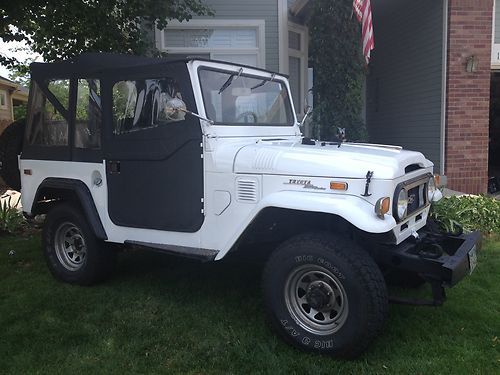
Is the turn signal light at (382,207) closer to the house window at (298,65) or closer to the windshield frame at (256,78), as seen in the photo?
the windshield frame at (256,78)

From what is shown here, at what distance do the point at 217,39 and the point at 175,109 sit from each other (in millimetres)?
6157

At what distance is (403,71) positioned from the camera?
1029 centimetres

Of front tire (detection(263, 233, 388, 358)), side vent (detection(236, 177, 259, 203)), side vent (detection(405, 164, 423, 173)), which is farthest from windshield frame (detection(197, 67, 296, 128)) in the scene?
side vent (detection(405, 164, 423, 173))

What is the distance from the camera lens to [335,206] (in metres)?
3.16

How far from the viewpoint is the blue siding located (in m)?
8.98

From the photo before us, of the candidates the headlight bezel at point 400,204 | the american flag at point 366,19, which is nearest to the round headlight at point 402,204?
the headlight bezel at point 400,204

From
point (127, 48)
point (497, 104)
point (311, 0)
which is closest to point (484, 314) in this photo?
point (127, 48)

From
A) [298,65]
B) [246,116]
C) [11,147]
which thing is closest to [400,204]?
[246,116]

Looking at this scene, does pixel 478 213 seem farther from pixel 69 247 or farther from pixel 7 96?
pixel 7 96

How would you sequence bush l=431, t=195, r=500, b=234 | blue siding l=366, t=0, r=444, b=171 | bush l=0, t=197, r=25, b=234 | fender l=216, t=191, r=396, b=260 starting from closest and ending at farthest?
fender l=216, t=191, r=396, b=260 → bush l=431, t=195, r=500, b=234 → bush l=0, t=197, r=25, b=234 → blue siding l=366, t=0, r=444, b=171

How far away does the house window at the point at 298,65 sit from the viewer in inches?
387

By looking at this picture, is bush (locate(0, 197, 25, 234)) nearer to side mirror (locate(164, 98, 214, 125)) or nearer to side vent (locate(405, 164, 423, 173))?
side mirror (locate(164, 98, 214, 125))

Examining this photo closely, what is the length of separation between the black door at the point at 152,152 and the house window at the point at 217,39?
5266 millimetres

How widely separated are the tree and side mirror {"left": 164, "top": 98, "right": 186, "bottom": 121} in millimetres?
3546
